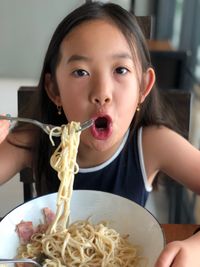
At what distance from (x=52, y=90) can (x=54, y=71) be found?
71 millimetres

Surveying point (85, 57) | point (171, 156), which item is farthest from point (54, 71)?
point (171, 156)

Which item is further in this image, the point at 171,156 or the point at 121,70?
the point at 171,156

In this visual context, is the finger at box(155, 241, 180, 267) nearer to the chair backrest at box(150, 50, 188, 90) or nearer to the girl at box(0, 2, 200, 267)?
the girl at box(0, 2, 200, 267)

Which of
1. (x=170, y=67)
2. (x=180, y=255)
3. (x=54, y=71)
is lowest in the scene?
(x=170, y=67)

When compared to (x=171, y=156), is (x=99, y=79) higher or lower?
higher

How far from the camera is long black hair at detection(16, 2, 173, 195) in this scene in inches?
40.7

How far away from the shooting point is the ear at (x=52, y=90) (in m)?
1.14

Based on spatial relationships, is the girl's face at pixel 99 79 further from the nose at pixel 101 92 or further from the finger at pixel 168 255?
the finger at pixel 168 255

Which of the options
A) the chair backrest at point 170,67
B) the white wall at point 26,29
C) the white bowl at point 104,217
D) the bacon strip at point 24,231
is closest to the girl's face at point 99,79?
the white bowl at point 104,217

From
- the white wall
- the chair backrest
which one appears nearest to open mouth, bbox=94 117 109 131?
the chair backrest

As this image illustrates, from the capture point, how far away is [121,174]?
122 cm

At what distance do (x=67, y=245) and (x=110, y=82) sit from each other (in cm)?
40

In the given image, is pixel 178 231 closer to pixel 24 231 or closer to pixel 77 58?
Answer: pixel 24 231

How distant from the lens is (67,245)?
89 cm
